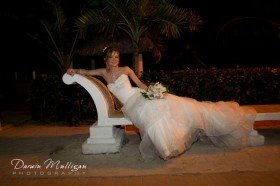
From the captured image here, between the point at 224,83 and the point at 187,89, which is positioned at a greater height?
the point at 224,83

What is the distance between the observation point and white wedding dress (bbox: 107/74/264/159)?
527cm

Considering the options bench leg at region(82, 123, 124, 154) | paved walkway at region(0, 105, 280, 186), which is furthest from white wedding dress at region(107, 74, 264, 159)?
bench leg at region(82, 123, 124, 154)

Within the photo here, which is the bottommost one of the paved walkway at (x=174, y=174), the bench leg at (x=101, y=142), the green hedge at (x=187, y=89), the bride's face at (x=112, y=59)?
the paved walkway at (x=174, y=174)

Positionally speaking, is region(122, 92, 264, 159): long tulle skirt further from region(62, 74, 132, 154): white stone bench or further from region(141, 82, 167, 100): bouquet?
region(62, 74, 132, 154): white stone bench

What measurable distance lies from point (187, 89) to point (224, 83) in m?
0.99

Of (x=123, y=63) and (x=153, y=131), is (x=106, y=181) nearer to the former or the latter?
(x=153, y=131)

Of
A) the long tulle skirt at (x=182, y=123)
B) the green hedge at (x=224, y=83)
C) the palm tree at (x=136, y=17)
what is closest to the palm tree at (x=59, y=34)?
the palm tree at (x=136, y=17)

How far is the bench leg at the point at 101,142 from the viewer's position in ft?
19.6

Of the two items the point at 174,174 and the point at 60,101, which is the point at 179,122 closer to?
the point at 174,174

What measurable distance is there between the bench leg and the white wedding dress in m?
0.50

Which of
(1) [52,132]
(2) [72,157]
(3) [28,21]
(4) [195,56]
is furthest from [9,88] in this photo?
(2) [72,157]

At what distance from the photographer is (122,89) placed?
240 inches

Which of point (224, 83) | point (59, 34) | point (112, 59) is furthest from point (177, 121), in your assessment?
point (59, 34)

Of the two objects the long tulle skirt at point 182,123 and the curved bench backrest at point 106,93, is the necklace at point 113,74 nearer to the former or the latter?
the curved bench backrest at point 106,93
